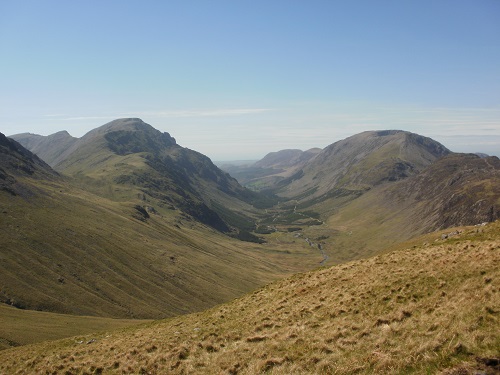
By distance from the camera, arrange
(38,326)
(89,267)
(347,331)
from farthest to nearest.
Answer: (89,267) → (38,326) → (347,331)

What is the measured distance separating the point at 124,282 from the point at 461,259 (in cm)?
12202

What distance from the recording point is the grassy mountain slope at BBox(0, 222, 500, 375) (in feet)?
63.3

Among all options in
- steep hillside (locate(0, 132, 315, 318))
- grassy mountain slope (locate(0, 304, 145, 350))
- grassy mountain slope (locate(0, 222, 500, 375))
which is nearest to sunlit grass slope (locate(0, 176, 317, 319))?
steep hillside (locate(0, 132, 315, 318))

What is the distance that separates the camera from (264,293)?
4344 cm

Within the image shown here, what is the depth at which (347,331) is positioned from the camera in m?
24.7

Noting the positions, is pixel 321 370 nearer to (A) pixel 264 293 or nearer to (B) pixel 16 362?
(A) pixel 264 293

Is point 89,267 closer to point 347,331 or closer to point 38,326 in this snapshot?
point 38,326

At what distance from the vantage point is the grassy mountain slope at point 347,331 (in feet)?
63.3

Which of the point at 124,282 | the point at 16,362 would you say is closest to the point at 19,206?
the point at 124,282

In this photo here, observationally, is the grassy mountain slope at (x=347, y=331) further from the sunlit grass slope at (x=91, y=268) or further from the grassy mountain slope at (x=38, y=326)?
the sunlit grass slope at (x=91, y=268)

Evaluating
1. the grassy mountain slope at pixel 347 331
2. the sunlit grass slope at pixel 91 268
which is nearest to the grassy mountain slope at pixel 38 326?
the grassy mountain slope at pixel 347 331

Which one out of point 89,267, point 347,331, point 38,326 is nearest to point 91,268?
point 89,267

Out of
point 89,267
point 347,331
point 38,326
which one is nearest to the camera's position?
point 347,331

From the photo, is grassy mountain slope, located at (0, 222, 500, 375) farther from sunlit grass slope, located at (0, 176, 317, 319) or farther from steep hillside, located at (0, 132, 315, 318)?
sunlit grass slope, located at (0, 176, 317, 319)
